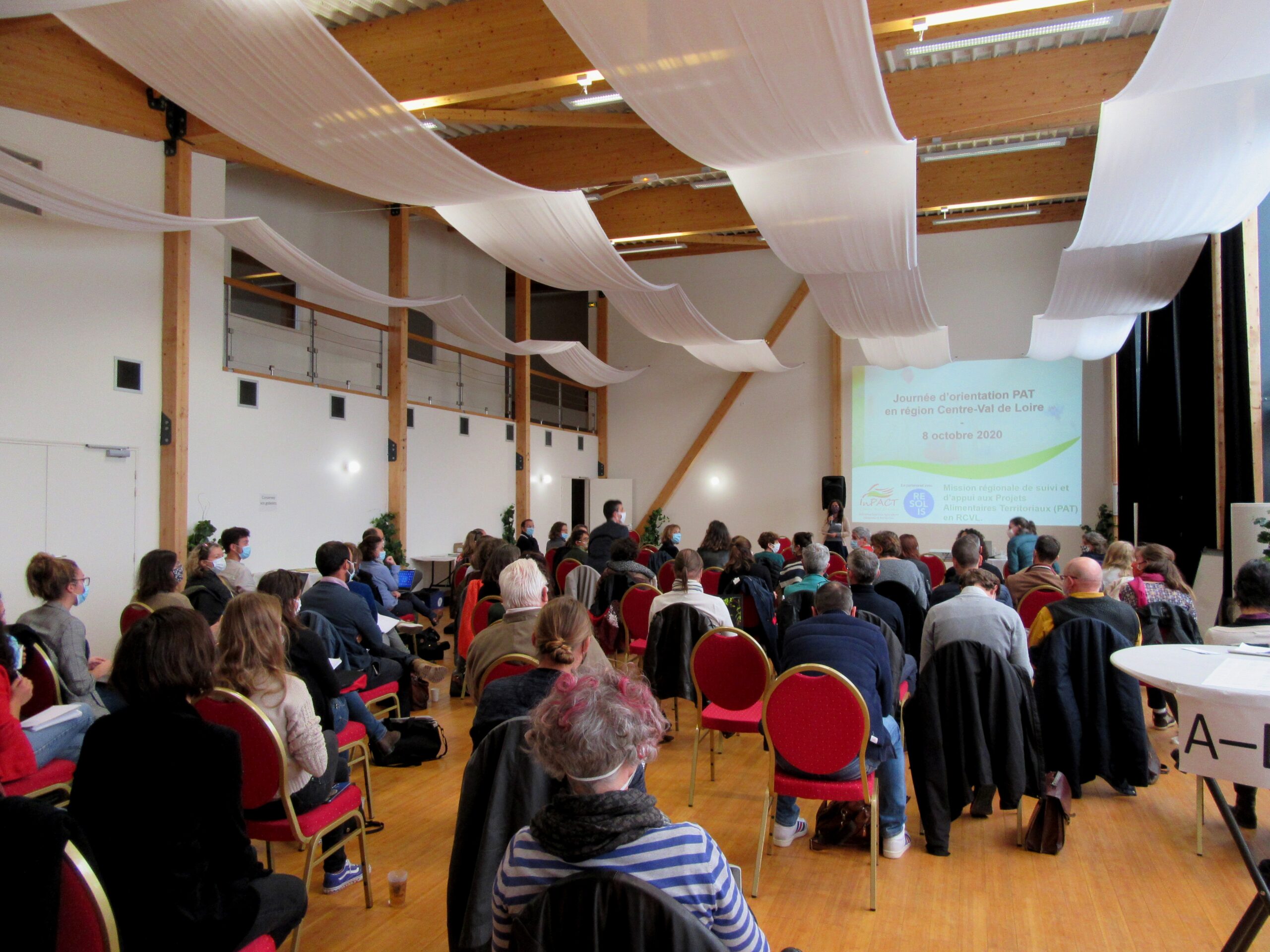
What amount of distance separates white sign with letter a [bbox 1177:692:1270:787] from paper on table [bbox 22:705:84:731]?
12.5 ft

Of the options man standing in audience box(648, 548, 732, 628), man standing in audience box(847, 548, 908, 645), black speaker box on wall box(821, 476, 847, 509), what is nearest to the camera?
man standing in audience box(847, 548, 908, 645)

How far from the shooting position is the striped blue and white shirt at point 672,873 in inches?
50.1

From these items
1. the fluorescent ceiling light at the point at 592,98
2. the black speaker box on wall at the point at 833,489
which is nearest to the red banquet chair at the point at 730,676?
the fluorescent ceiling light at the point at 592,98

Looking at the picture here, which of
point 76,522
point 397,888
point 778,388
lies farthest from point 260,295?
point 397,888

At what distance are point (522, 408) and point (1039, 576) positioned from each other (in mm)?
9230

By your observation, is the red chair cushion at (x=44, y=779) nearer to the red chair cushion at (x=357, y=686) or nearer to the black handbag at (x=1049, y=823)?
the red chair cushion at (x=357, y=686)

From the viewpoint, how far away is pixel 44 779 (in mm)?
2957

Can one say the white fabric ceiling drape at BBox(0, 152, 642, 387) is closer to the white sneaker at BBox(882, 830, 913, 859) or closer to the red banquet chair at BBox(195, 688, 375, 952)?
the red banquet chair at BBox(195, 688, 375, 952)

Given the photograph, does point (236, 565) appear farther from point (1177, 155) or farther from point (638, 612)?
point (1177, 155)

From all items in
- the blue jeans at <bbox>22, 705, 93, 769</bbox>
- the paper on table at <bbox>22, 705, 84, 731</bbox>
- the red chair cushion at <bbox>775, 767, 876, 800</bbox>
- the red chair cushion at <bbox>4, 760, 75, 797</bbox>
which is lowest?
the red chair cushion at <bbox>775, 767, 876, 800</bbox>

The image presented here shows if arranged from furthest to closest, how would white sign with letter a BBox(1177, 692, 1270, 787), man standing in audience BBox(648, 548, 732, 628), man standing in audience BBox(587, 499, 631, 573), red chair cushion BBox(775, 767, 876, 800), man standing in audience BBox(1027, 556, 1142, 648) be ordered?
man standing in audience BBox(587, 499, 631, 573) → man standing in audience BBox(648, 548, 732, 628) → man standing in audience BBox(1027, 556, 1142, 648) → red chair cushion BBox(775, 767, 876, 800) → white sign with letter a BBox(1177, 692, 1270, 787)

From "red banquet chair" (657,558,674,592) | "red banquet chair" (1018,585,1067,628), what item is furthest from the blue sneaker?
"red banquet chair" (657,558,674,592)

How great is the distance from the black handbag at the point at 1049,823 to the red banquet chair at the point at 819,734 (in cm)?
84

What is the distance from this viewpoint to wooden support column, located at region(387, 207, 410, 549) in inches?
408
